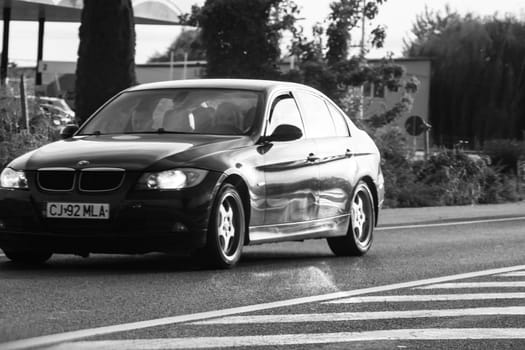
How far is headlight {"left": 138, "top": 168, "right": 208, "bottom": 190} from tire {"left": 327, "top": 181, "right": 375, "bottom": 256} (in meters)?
2.85

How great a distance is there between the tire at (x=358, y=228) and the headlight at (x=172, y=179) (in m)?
2.85

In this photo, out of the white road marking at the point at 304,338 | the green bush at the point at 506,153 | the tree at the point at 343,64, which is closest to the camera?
the white road marking at the point at 304,338

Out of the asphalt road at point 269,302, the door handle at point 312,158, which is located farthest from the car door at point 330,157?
the asphalt road at point 269,302

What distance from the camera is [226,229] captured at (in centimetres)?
1063

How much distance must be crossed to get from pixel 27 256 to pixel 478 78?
55.8 metres

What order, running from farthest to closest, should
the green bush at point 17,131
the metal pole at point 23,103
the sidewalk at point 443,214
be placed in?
1. the metal pole at point 23,103
2. the sidewalk at point 443,214
3. the green bush at point 17,131

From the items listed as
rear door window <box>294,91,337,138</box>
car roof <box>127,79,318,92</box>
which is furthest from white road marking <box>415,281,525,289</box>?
car roof <box>127,79,318,92</box>

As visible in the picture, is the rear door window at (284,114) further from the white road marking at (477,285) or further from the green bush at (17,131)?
the green bush at (17,131)

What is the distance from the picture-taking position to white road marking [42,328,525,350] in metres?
6.63

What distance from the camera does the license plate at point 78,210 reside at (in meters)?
10.1

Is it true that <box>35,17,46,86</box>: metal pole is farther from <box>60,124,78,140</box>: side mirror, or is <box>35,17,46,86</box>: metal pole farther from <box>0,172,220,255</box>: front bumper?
<box>0,172,220,255</box>: front bumper

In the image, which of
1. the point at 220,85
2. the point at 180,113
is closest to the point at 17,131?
the point at 220,85

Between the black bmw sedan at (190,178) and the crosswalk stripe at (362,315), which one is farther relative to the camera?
the black bmw sedan at (190,178)

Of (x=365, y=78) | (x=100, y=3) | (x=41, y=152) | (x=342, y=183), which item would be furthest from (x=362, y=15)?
(x=41, y=152)
